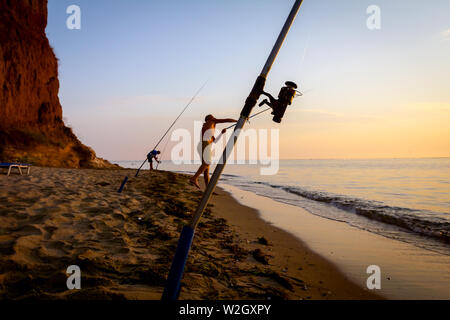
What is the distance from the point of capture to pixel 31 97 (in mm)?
24109

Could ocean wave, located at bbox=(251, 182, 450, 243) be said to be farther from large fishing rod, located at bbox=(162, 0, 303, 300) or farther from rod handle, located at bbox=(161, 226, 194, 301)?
rod handle, located at bbox=(161, 226, 194, 301)

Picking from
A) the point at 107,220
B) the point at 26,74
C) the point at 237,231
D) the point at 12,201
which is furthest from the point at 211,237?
the point at 26,74

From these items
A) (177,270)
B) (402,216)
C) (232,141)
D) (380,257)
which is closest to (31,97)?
(232,141)

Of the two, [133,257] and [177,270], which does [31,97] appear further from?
[177,270]

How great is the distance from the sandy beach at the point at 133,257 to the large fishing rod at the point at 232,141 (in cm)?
86

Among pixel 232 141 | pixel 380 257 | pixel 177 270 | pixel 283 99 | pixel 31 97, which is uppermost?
pixel 31 97

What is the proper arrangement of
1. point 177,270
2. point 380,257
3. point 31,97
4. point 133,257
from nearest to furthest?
point 177,270
point 133,257
point 380,257
point 31,97

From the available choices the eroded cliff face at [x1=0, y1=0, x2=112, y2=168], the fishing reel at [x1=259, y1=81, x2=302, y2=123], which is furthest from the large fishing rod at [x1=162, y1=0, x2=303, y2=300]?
the eroded cliff face at [x1=0, y1=0, x2=112, y2=168]

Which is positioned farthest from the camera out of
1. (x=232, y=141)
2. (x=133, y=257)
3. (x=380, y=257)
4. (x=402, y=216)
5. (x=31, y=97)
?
(x=31, y=97)

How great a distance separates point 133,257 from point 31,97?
88.5ft

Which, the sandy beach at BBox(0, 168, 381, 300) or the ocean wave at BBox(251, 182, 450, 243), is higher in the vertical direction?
the sandy beach at BBox(0, 168, 381, 300)

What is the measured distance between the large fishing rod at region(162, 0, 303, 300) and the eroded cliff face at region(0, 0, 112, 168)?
2264 cm

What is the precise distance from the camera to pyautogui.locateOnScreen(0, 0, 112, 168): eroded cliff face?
70.4 ft

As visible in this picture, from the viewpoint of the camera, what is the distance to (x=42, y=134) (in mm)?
23547
